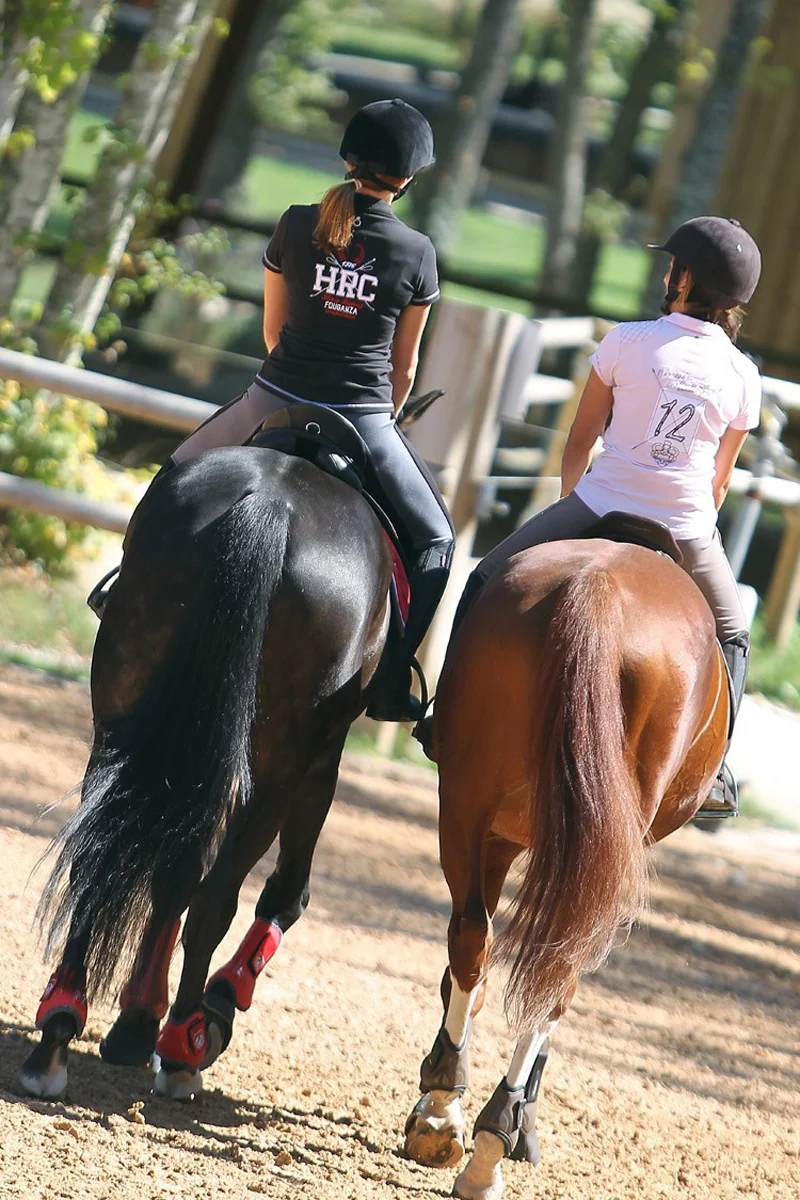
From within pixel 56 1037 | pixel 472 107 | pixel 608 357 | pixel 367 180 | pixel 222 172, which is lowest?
pixel 56 1037

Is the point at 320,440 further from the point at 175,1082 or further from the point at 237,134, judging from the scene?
the point at 237,134

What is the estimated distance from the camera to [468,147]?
16.3 m

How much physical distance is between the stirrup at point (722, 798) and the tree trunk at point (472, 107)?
→ 12243mm

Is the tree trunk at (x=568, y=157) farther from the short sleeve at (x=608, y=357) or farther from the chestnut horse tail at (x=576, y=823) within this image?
the chestnut horse tail at (x=576, y=823)

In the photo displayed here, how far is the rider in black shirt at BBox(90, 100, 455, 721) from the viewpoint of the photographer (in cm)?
394

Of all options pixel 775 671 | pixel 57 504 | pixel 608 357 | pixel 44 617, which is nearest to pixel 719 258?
pixel 608 357

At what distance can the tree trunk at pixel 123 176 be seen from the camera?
26.5ft

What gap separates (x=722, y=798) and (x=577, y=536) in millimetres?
949

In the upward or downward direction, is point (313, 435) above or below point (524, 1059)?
above

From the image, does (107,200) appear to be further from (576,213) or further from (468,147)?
(576,213)

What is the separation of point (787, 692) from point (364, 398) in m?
6.11

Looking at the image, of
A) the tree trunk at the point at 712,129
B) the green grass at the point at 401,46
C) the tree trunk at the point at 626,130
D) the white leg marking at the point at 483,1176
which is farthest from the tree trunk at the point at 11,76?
the green grass at the point at 401,46

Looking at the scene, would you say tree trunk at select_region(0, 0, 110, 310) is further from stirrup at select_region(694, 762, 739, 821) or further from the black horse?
stirrup at select_region(694, 762, 739, 821)

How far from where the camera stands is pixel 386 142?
3.94 metres
